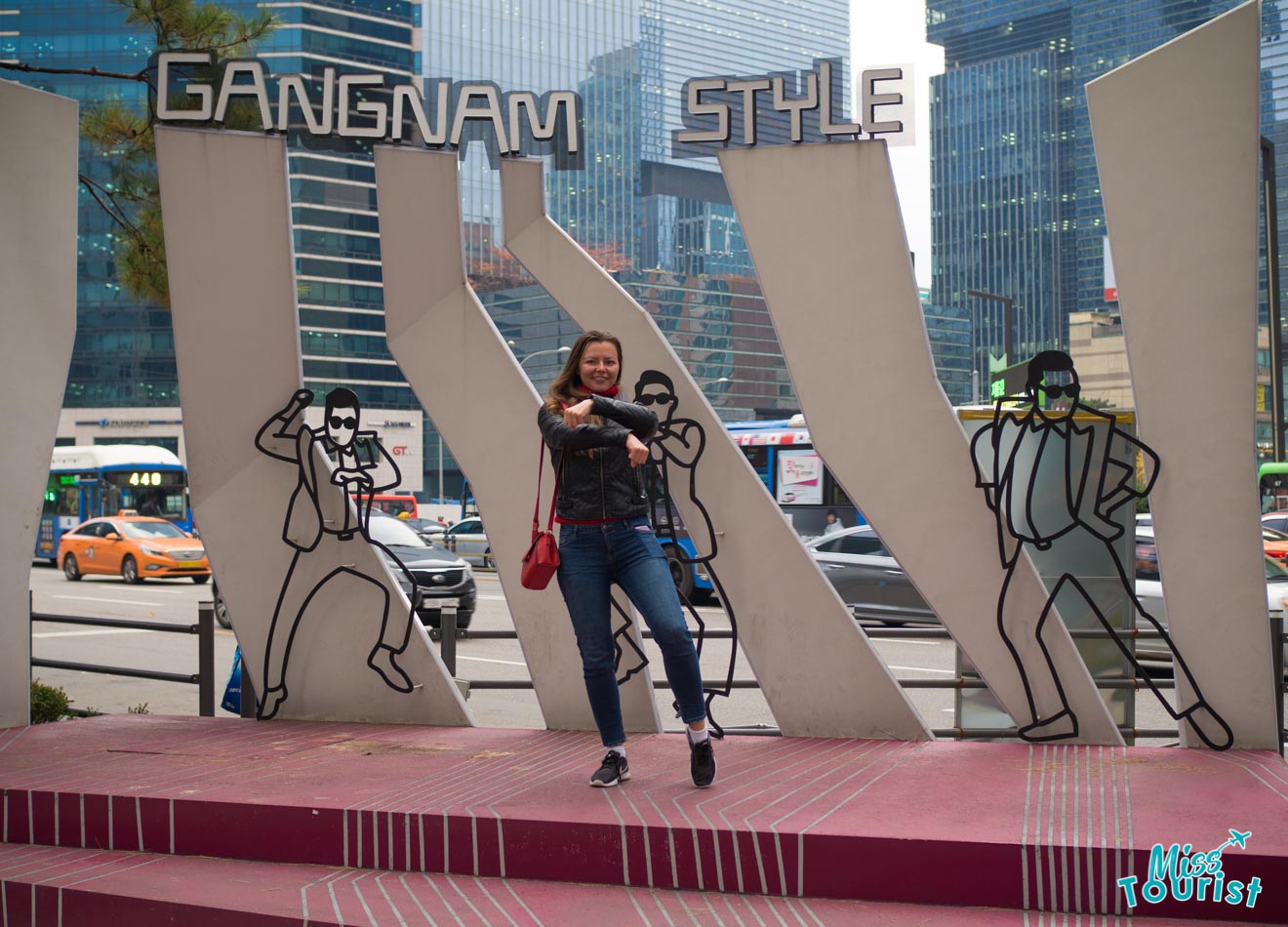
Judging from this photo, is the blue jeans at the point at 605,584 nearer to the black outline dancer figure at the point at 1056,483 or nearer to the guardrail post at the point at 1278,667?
the black outline dancer figure at the point at 1056,483

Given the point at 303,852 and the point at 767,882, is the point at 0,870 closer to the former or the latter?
the point at 303,852

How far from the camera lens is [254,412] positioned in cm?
Answer: 657

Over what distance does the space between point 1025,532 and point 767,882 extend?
2753 mm

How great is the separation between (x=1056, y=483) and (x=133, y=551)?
22064 millimetres

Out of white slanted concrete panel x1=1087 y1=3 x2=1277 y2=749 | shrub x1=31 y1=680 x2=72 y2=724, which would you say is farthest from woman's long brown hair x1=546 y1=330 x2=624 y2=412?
shrub x1=31 y1=680 x2=72 y2=724

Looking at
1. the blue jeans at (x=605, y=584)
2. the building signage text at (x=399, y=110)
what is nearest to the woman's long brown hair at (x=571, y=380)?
the blue jeans at (x=605, y=584)

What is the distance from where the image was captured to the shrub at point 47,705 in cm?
725

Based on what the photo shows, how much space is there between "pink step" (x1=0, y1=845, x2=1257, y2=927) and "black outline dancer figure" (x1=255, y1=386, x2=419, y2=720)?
2.03 meters

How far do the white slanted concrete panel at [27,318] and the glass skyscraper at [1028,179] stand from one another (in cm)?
12293

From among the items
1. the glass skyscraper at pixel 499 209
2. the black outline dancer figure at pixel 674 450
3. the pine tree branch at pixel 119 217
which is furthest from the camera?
the glass skyscraper at pixel 499 209

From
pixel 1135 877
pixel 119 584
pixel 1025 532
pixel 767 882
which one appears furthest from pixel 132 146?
pixel 119 584

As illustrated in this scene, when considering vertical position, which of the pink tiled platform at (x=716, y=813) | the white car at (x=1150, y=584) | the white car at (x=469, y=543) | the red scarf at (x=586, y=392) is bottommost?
the white car at (x=469, y=543)

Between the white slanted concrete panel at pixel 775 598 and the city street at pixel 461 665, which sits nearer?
the white slanted concrete panel at pixel 775 598

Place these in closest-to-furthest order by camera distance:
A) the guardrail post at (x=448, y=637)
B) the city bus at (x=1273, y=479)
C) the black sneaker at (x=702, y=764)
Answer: the black sneaker at (x=702, y=764) < the guardrail post at (x=448, y=637) < the city bus at (x=1273, y=479)
